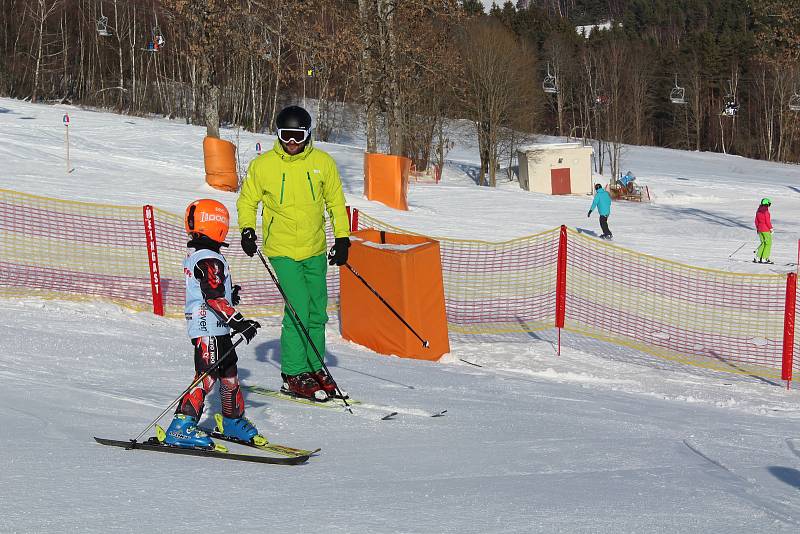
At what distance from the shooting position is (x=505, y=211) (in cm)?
2766

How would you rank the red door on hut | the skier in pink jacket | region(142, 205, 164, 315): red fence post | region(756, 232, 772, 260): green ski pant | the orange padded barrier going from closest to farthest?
region(142, 205, 164, 315): red fence post, the skier in pink jacket, region(756, 232, 772, 260): green ski pant, the orange padded barrier, the red door on hut

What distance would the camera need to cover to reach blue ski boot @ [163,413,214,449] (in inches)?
198

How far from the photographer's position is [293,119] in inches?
256

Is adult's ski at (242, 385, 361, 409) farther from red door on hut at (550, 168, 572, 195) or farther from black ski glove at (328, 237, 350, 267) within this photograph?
red door on hut at (550, 168, 572, 195)

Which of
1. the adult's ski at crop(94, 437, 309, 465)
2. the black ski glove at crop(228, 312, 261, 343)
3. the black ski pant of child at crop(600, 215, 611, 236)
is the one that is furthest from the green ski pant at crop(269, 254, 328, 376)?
the black ski pant of child at crop(600, 215, 611, 236)

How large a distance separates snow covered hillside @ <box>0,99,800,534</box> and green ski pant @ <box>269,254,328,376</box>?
1.38 ft

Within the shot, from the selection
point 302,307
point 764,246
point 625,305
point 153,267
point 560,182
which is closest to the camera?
point 302,307

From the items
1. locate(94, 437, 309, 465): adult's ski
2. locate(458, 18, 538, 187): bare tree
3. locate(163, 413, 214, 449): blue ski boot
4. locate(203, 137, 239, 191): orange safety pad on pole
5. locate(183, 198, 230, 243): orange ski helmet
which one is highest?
locate(458, 18, 538, 187): bare tree

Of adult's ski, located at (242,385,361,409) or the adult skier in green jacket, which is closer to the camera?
adult's ski, located at (242,385,361,409)

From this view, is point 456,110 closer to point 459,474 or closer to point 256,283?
point 256,283

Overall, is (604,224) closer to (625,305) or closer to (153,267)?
(625,305)

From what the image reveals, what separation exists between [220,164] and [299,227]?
56.5ft

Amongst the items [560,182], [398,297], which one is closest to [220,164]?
[398,297]

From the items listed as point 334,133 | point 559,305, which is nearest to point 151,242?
point 559,305
